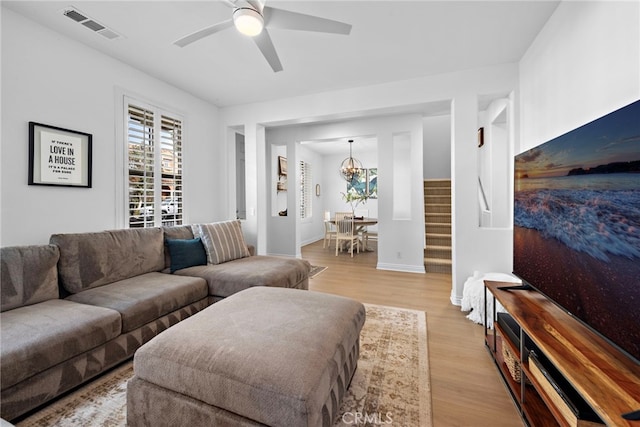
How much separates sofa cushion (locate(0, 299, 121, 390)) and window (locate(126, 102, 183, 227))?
1487 mm

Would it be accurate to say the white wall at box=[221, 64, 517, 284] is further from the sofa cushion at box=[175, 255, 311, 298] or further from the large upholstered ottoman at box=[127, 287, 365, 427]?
the large upholstered ottoman at box=[127, 287, 365, 427]

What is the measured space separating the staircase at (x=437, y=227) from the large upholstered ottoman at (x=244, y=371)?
352 cm

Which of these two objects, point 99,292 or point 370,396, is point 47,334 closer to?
point 99,292

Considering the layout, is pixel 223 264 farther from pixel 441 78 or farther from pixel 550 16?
pixel 550 16

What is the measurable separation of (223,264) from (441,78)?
11.1 ft

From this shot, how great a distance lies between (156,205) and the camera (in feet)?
11.1

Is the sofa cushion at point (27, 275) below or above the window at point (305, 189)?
below

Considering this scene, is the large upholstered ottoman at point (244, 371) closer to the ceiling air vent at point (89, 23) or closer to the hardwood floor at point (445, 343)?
the hardwood floor at point (445, 343)

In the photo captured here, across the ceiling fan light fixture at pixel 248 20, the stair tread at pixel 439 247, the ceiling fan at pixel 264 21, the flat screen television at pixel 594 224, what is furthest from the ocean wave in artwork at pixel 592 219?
the stair tread at pixel 439 247

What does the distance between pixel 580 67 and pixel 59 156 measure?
13.8 feet

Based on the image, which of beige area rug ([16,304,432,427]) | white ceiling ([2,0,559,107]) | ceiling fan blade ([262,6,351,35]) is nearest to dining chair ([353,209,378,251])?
white ceiling ([2,0,559,107])

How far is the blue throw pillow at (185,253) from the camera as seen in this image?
2.90 metres

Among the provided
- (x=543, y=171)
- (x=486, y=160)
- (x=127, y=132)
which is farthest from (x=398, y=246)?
(x=127, y=132)

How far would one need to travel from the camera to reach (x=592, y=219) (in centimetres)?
115
